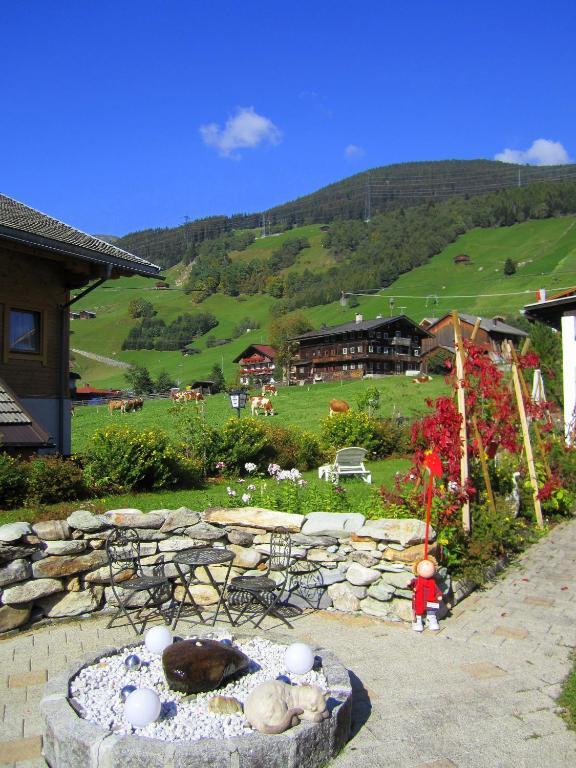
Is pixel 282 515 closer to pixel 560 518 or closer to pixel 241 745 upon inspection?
pixel 241 745

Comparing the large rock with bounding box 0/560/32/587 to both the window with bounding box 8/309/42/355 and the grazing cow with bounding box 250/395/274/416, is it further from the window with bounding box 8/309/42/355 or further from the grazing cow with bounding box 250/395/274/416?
the grazing cow with bounding box 250/395/274/416

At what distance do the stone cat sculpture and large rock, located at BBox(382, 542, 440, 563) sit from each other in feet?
9.02

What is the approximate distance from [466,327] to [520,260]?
35074 mm

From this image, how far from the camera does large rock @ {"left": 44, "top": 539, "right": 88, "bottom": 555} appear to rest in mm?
6508

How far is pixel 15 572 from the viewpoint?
622 centimetres

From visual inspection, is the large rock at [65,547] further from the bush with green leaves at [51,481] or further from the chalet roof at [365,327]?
the chalet roof at [365,327]

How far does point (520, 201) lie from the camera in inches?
4523

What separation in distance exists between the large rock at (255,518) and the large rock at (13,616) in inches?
77.6

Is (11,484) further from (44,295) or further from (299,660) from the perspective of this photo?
(44,295)

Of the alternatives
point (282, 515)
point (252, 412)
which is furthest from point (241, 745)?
point (252, 412)

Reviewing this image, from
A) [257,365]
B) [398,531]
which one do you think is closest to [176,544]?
[398,531]

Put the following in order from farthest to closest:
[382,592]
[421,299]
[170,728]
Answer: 1. [421,299]
2. [382,592]
3. [170,728]

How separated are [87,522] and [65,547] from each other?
12.6 inches


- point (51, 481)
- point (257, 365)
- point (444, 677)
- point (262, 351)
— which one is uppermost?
point (262, 351)
